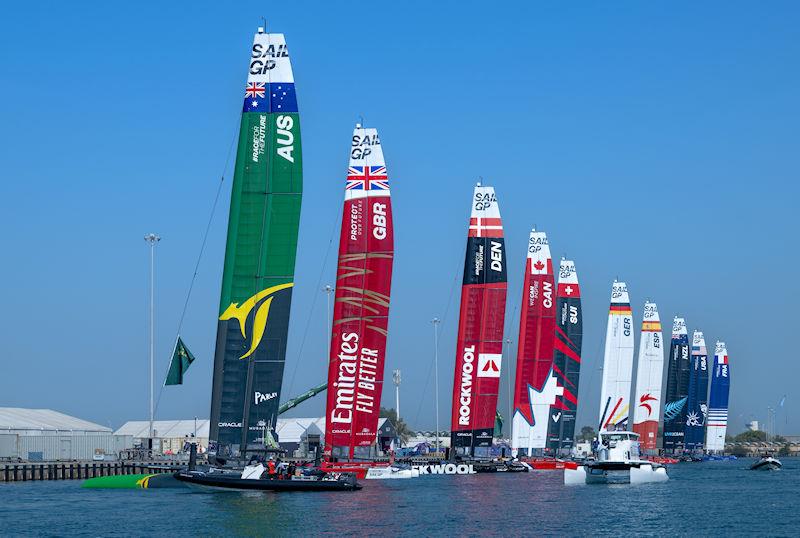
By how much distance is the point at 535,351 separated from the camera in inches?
3071

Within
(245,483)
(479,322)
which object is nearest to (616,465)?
(479,322)

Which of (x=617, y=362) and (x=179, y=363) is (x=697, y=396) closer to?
(x=617, y=362)

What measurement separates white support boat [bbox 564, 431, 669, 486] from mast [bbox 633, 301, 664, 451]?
2892 cm

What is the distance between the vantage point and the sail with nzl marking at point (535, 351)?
77.5m

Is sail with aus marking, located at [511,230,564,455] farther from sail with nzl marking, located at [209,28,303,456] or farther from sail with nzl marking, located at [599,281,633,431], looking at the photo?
sail with nzl marking, located at [209,28,303,456]

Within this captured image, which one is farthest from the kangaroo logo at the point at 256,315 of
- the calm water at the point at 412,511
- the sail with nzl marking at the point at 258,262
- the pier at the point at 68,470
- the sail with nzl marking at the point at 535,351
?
the sail with nzl marking at the point at 535,351

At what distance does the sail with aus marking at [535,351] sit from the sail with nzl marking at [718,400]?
41.6m

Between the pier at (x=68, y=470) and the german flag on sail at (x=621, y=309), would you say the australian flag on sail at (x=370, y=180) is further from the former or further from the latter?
the german flag on sail at (x=621, y=309)

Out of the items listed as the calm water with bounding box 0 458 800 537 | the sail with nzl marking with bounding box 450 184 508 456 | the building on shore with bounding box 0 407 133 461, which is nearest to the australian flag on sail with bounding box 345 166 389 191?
the sail with nzl marking with bounding box 450 184 508 456

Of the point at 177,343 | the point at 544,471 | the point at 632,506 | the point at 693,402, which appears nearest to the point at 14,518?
the point at 177,343

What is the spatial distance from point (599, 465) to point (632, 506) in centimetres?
1464

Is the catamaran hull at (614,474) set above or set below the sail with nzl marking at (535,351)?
below

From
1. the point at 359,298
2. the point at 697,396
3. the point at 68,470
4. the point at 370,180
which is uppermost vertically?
the point at 370,180

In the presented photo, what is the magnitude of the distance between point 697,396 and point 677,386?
14.4ft
